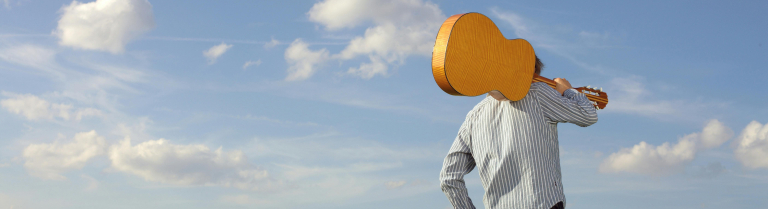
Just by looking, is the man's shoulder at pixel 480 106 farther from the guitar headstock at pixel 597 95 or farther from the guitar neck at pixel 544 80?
the guitar headstock at pixel 597 95

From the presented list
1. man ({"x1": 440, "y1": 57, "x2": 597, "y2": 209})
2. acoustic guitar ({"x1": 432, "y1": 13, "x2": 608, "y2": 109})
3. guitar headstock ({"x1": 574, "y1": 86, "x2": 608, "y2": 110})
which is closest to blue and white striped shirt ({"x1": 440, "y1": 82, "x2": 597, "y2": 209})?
man ({"x1": 440, "y1": 57, "x2": 597, "y2": 209})

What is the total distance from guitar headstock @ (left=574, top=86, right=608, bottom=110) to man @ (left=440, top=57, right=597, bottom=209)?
596mm

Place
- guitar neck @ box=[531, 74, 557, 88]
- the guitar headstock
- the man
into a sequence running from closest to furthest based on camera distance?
the man → guitar neck @ box=[531, 74, 557, 88] → the guitar headstock

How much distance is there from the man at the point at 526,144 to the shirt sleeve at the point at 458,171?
219 millimetres

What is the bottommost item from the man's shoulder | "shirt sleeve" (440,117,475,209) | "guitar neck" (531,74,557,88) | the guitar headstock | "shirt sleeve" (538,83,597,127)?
"shirt sleeve" (440,117,475,209)

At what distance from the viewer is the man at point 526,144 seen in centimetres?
425

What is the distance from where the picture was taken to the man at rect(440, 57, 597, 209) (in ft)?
14.0

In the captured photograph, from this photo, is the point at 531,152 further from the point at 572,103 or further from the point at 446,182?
the point at 446,182

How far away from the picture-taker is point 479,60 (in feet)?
12.5

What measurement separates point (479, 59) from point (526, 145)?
32.8 inches

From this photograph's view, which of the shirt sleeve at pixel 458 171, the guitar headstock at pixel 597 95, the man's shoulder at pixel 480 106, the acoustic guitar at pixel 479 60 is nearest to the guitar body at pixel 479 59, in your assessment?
the acoustic guitar at pixel 479 60

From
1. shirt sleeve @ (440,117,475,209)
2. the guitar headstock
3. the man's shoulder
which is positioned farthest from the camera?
the guitar headstock

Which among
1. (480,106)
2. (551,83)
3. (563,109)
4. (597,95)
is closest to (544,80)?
(551,83)

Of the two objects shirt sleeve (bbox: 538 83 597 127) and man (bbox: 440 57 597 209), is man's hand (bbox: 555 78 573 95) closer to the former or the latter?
man (bbox: 440 57 597 209)
